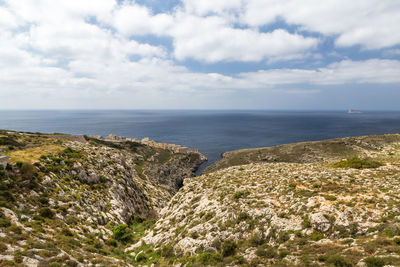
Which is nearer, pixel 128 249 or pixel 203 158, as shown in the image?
pixel 128 249

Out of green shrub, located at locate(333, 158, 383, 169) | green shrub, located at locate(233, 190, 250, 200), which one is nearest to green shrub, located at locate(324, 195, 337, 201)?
green shrub, located at locate(233, 190, 250, 200)

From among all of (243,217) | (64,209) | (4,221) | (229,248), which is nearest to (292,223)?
(243,217)

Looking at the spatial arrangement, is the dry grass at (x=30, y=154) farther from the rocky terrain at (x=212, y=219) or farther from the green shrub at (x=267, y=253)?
the green shrub at (x=267, y=253)

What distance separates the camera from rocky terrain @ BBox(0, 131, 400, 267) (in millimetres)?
13727

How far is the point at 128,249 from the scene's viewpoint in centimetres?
2241

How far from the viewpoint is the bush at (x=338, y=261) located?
11.1 meters

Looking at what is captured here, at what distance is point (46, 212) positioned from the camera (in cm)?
2103

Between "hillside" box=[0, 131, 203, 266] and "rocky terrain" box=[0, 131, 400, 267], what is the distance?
0.41ft

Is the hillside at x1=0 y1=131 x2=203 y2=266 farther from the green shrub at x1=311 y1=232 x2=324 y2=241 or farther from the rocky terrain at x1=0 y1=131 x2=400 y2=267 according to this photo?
the green shrub at x1=311 y1=232 x2=324 y2=241

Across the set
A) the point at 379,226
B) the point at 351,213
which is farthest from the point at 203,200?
the point at 379,226

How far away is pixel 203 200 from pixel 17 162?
2766 centimetres

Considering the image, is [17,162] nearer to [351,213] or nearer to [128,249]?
[128,249]

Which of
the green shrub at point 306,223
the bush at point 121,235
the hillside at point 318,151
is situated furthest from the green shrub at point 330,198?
the hillside at point 318,151

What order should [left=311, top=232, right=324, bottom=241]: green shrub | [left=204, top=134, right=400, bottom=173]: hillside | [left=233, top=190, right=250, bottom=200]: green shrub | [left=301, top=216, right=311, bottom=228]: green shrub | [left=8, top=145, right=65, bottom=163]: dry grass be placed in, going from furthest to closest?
[left=204, top=134, right=400, bottom=173]: hillside → [left=8, top=145, right=65, bottom=163]: dry grass → [left=233, top=190, right=250, bottom=200]: green shrub → [left=301, top=216, right=311, bottom=228]: green shrub → [left=311, top=232, right=324, bottom=241]: green shrub
